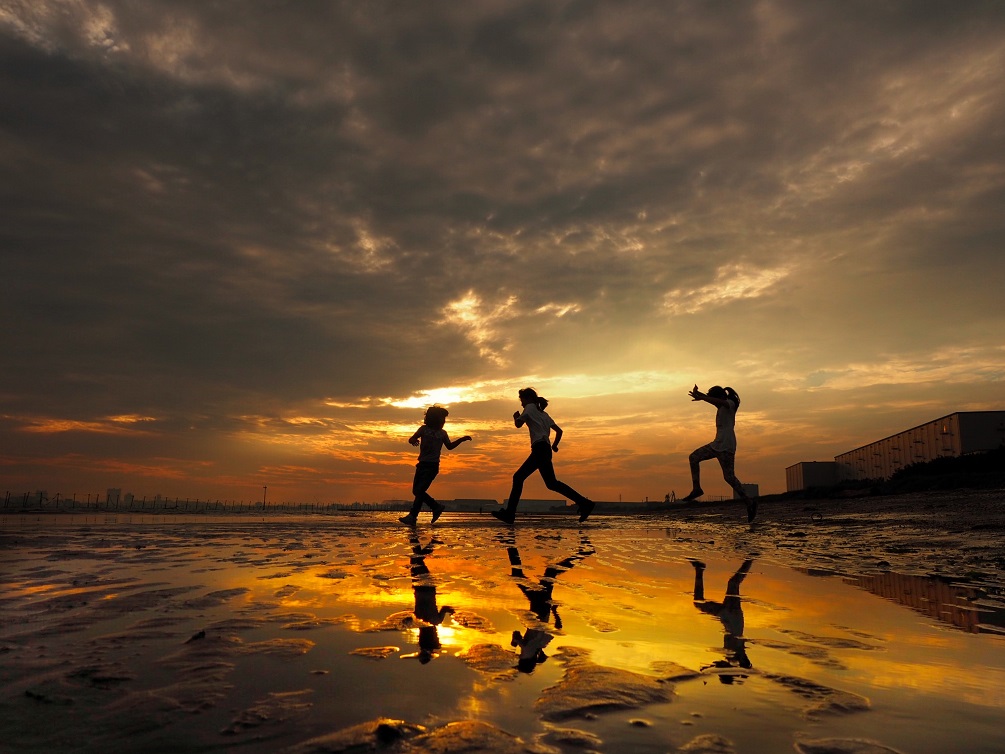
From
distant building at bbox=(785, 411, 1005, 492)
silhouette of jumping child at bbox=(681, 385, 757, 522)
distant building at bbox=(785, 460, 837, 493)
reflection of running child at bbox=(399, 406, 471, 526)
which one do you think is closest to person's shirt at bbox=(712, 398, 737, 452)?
silhouette of jumping child at bbox=(681, 385, 757, 522)

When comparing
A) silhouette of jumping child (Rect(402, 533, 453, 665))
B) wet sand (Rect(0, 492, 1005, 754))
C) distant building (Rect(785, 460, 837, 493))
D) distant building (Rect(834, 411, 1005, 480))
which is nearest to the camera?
wet sand (Rect(0, 492, 1005, 754))

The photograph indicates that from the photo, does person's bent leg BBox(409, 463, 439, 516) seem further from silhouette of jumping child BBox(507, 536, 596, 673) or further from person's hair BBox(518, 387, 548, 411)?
silhouette of jumping child BBox(507, 536, 596, 673)

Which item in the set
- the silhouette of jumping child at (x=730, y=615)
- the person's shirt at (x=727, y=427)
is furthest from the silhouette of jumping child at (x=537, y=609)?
the person's shirt at (x=727, y=427)

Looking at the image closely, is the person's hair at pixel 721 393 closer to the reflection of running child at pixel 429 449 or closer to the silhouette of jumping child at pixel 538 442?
the silhouette of jumping child at pixel 538 442

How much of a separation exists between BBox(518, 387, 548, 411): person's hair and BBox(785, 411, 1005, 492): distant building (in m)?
38.1

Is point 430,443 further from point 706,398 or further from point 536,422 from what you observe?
point 706,398

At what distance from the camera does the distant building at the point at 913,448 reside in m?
49.7

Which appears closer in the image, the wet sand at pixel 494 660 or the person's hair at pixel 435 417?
the wet sand at pixel 494 660

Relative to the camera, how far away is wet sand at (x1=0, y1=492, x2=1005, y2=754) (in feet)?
4.84

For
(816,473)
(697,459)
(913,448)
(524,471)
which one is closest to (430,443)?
(524,471)

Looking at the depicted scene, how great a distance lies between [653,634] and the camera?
2.70 m

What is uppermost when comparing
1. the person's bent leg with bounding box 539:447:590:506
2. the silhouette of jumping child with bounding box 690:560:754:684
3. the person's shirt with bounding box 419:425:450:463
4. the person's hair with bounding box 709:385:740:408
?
the person's hair with bounding box 709:385:740:408

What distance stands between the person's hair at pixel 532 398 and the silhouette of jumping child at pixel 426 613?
23.7 feet

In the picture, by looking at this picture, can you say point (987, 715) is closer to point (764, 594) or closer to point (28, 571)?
point (764, 594)
